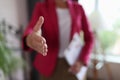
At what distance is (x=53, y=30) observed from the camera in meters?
1.26

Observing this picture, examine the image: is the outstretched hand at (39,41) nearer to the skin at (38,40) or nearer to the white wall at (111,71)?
the skin at (38,40)

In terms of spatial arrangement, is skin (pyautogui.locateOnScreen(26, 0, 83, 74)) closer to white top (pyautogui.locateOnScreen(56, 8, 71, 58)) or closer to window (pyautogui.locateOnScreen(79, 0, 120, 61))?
white top (pyautogui.locateOnScreen(56, 8, 71, 58))

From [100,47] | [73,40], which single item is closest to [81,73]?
[73,40]

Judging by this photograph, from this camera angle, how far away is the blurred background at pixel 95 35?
1935 millimetres

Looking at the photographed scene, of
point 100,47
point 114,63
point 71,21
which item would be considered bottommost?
point 114,63

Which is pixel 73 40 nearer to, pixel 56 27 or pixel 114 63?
pixel 56 27

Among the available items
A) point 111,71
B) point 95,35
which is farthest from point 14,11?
point 111,71

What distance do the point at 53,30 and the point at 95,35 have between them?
2.48ft

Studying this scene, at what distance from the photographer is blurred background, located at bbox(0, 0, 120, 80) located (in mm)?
1935

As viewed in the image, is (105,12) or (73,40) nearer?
(73,40)

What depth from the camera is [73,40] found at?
133cm

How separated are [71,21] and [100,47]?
32.9 inches

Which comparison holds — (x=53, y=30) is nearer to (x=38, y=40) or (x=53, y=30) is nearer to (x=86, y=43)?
(x=86, y=43)

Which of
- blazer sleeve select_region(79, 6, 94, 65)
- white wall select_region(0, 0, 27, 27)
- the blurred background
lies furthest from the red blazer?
white wall select_region(0, 0, 27, 27)
